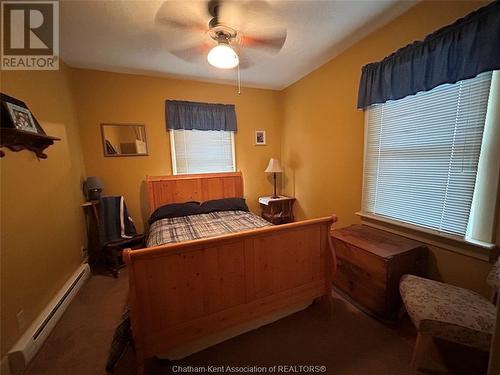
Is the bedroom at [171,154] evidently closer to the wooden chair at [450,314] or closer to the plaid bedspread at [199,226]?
the wooden chair at [450,314]

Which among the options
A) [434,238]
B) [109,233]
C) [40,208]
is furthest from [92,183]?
[434,238]

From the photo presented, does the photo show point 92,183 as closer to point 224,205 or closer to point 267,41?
point 224,205

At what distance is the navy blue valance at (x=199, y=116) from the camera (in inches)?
122

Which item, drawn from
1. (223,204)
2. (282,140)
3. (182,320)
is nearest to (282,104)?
(282,140)

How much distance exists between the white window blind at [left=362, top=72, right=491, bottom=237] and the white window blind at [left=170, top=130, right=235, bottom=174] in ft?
6.96

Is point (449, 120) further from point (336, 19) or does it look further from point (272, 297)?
point (272, 297)

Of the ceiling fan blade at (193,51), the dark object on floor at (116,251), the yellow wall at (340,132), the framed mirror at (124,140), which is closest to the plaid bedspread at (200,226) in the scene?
the dark object on floor at (116,251)

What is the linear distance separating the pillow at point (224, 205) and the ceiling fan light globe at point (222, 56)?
196 centimetres

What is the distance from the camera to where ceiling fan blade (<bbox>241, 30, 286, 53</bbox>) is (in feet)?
5.78

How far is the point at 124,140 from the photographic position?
2.96 metres

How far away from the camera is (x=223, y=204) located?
3.23m

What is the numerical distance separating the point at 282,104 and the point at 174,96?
189 cm

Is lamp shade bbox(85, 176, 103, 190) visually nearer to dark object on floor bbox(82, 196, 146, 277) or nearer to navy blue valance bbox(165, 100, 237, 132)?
dark object on floor bbox(82, 196, 146, 277)

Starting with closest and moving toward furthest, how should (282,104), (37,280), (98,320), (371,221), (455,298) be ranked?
(455,298) → (37,280) → (98,320) → (371,221) → (282,104)
